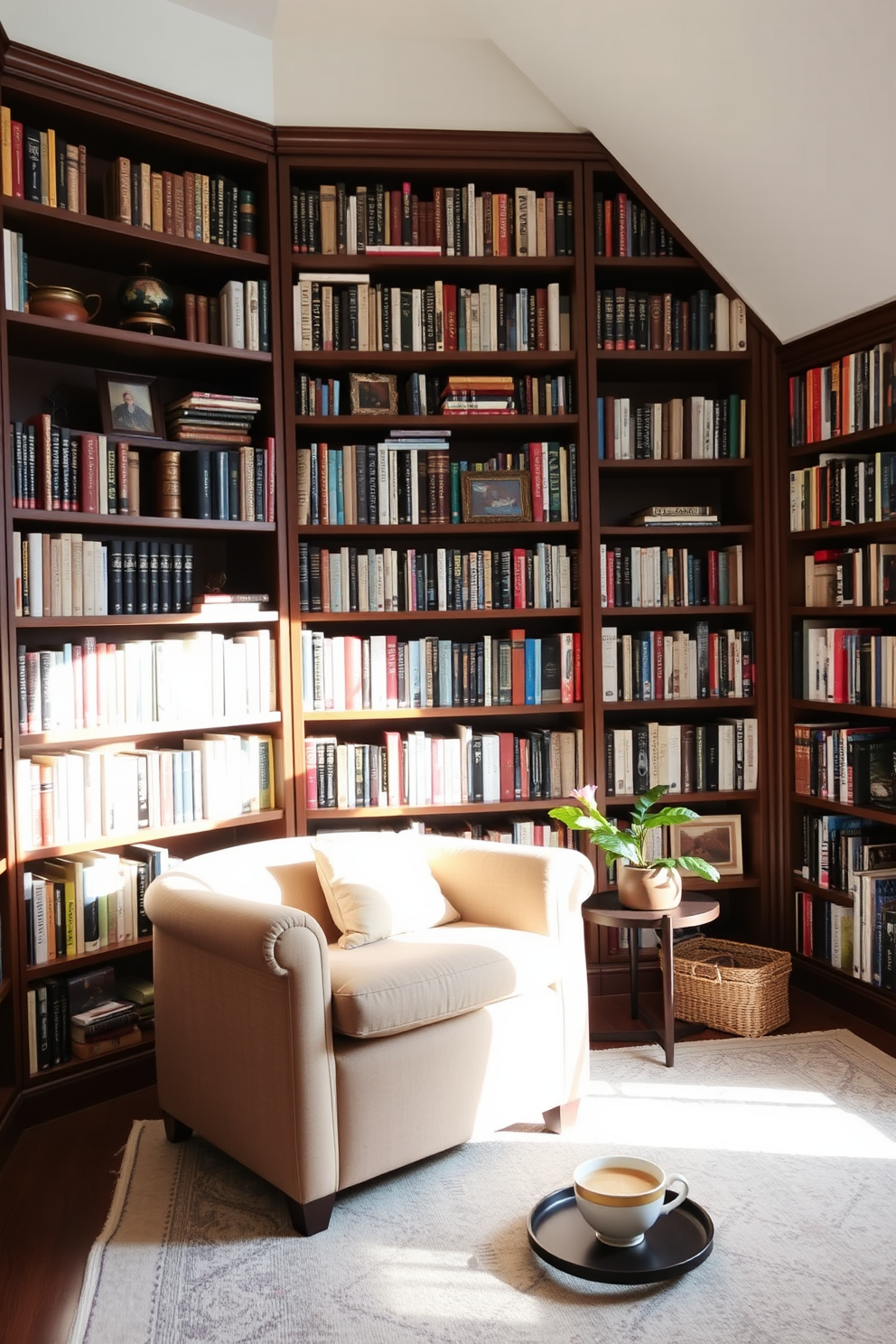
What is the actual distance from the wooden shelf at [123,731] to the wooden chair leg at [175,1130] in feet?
3.34

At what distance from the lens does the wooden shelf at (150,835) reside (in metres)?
3.08

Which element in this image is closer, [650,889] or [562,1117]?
[562,1117]

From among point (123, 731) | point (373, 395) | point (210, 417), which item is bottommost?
point (123, 731)

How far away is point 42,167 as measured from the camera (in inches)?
122

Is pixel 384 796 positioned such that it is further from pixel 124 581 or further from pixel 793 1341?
pixel 793 1341

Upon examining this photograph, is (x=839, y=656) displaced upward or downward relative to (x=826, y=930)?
upward

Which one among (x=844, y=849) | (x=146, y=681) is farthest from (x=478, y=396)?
(x=844, y=849)

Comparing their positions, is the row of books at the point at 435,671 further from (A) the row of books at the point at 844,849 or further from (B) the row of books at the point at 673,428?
(A) the row of books at the point at 844,849

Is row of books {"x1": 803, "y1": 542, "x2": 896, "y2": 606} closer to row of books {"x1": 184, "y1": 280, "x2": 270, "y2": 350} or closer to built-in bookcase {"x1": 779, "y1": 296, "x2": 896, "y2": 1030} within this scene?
built-in bookcase {"x1": 779, "y1": 296, "x2": 896, "y2": 1030}

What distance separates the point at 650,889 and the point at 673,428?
5.23 feet

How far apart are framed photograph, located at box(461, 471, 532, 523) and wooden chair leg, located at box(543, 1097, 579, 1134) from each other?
5.98 feet

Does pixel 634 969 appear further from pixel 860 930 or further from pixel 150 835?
pixel 150 835

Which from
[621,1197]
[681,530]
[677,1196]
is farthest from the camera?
[681,530]

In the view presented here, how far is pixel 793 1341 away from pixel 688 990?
1.60 meters
